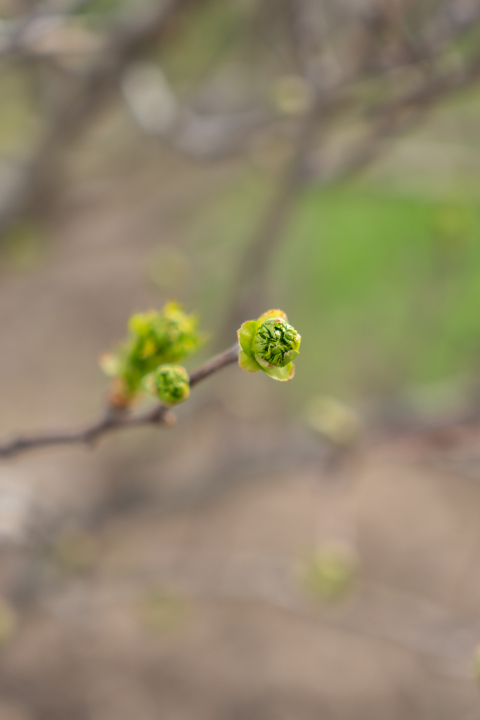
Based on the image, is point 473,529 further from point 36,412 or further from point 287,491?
point 36,412

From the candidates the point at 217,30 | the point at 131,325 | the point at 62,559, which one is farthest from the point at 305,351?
the point at 131,325

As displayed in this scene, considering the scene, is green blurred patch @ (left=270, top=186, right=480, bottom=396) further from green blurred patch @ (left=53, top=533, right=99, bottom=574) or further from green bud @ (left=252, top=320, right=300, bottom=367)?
green bud @ (left=252, top=320, right=300, bottom=367)

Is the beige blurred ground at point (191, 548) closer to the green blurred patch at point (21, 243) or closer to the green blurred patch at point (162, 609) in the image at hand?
the green blurred patch at point (162, 609)

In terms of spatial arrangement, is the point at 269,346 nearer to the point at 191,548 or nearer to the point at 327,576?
the point at 327,576

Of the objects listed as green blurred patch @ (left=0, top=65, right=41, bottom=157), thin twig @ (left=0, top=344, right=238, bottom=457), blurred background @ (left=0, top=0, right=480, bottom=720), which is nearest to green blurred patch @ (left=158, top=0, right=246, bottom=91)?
blurred background @ (left=0, top=0, right=480, bottom=720)

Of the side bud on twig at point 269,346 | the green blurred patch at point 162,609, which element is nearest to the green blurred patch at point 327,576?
the green blurred patch at point 162,609

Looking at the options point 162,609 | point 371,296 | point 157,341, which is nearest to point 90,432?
point 157,341
